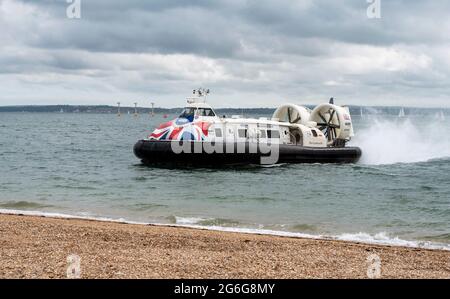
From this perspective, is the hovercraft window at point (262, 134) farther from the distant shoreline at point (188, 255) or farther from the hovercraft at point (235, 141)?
the distant shoreline at point (188, 255)

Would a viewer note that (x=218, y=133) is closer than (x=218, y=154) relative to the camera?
No

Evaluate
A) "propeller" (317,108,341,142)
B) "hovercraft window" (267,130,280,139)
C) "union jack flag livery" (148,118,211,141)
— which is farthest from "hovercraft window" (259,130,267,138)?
"propeller" (317,108,341,142)

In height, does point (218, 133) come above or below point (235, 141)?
above

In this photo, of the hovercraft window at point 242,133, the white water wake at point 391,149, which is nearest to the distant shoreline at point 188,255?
the hovercraft window at point 242,133

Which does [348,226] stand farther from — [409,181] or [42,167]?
[42,167]

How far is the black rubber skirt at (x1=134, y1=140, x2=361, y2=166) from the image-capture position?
1652 centimetres

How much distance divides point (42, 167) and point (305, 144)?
28.5 feet

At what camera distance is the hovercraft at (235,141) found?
16.6 m

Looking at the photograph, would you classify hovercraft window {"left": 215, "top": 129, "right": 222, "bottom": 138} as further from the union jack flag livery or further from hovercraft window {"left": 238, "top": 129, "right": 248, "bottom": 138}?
hovercraft window {"left": 238, "top": 129, "right": 248, "bottom": 138}

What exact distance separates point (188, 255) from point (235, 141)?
11370 millimetres

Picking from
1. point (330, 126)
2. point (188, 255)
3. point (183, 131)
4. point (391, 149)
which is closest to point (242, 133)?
point (183, 131)

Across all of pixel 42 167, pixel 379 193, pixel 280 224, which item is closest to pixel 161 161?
pixel 42 167

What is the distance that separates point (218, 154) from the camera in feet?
55.1

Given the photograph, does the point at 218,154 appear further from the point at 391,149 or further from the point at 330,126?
the point at 391,149
